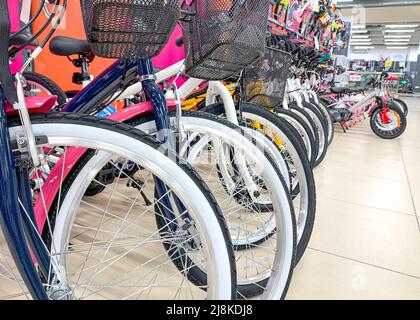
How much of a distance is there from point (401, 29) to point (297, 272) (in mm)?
18441

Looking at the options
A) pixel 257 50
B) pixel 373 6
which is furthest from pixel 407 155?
pixel 373 6

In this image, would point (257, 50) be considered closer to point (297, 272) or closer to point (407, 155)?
point (297, 272)

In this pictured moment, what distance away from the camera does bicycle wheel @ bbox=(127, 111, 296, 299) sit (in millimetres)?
922

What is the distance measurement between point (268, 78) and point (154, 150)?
93cm

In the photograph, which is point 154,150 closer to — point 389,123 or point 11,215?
point 11,215

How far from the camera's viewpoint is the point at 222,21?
71 centimetres

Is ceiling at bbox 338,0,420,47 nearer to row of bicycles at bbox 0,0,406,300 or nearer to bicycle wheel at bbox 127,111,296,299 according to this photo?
bicycle wheel at bbox 127,111,296,299

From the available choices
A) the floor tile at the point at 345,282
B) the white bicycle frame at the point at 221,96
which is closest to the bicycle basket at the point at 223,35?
the white bicycle frame at the point at 221,96

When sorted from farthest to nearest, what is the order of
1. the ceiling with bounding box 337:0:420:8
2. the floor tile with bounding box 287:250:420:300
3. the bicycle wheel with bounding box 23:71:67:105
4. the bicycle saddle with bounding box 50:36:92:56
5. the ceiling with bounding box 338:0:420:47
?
the ceiling with bounding box 338:0:420:47
the ceiling with bounding box 337:0:420:8
the bicycle wheel with bounding box 23:71:67:105
the bicycle saddle with bounding box 50:36:92:56
the floor tile with bounding box 287:250:420:300

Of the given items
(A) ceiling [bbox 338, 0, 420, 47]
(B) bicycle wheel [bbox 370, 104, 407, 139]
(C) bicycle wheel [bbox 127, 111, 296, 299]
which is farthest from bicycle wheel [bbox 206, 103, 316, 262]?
(A) ceiling [bbox 338, 0, 420, 47]

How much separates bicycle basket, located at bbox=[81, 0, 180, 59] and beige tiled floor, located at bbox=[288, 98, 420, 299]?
974 millimetres

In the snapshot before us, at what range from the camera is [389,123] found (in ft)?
14.2

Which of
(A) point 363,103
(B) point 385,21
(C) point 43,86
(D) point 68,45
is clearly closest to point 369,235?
(D) point 68,45

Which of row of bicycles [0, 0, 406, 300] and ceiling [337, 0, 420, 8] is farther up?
ceiling [337, 0, 420, 8]
